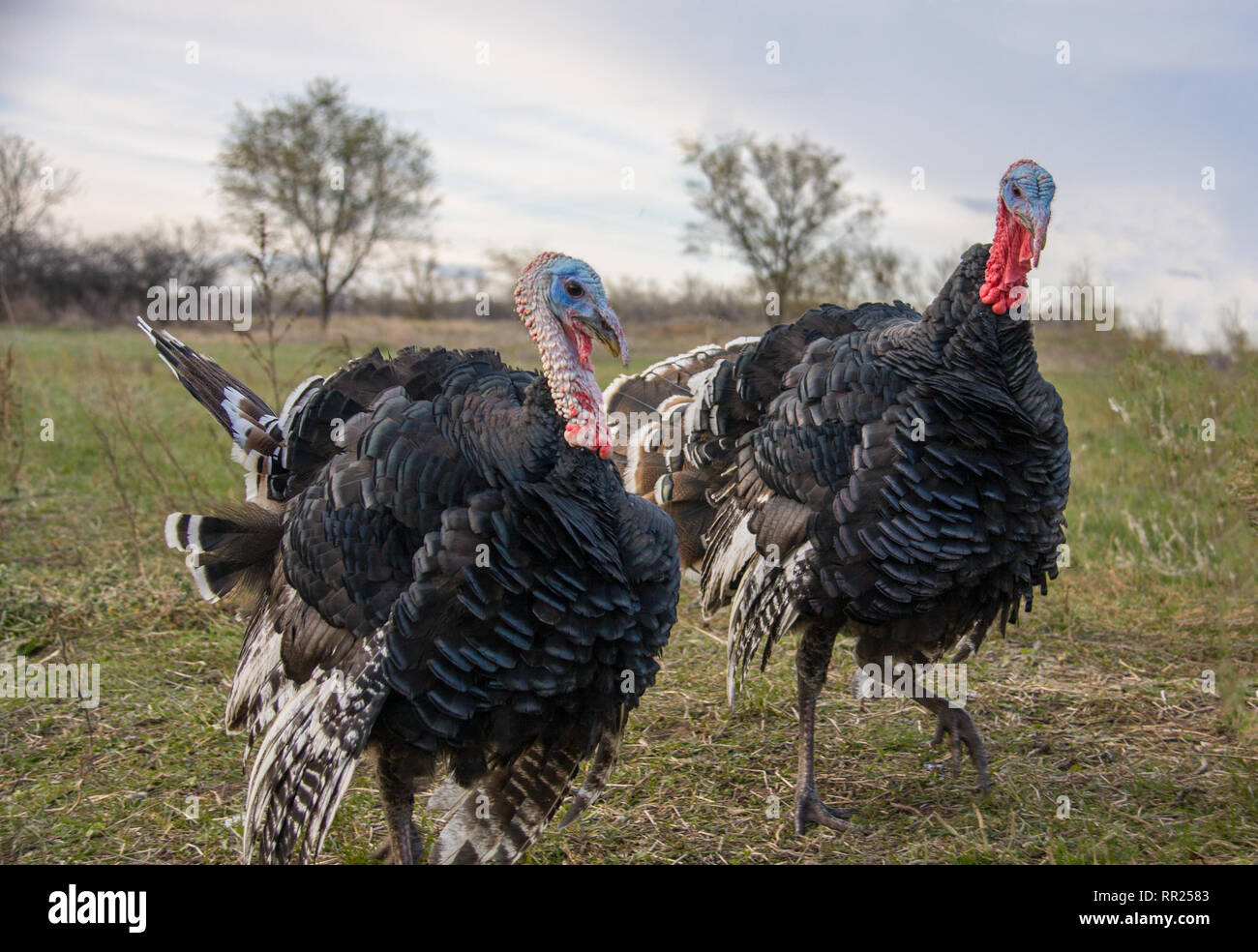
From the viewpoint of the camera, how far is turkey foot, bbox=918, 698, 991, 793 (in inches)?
170

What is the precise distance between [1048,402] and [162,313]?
431 cm

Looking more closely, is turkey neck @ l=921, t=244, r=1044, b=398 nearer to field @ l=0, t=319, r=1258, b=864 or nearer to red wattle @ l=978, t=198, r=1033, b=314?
red wattle @ l=978, t=198, r=1033, b=314

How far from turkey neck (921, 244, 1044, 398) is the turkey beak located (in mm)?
1361

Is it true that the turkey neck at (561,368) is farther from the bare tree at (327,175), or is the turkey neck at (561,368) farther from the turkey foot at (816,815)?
the bare tree at (327,175)

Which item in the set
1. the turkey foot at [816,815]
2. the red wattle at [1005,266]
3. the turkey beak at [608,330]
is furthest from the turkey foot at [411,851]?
the red wattle at [1005,266]

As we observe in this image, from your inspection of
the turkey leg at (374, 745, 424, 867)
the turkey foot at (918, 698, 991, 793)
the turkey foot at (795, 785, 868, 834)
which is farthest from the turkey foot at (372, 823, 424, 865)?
the turkey foot at (918, 698, 991, 793)

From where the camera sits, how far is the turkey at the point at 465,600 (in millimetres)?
3020

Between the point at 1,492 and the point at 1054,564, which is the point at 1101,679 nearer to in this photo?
the point at 1054,564

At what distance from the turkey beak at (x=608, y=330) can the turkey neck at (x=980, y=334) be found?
1.36 m

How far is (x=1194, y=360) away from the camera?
7.32m

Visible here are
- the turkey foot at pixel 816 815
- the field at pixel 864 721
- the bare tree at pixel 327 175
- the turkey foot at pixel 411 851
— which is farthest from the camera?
the bare tree at pixel 327 175

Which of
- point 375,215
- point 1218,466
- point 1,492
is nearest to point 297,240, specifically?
point 375,215

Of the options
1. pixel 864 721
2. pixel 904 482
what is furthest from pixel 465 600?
pixel 864 721

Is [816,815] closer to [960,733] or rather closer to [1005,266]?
[960,733]
